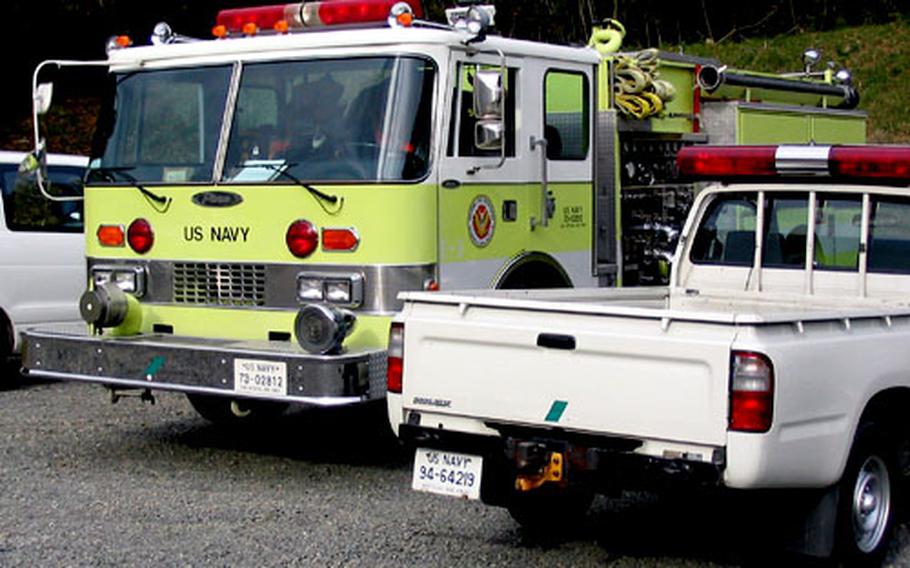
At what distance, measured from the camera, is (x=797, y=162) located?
23.0ft

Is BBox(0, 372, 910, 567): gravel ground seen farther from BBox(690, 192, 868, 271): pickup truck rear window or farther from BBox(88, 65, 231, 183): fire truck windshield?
BBox(88, 65, 231, 183): fire truck windshield

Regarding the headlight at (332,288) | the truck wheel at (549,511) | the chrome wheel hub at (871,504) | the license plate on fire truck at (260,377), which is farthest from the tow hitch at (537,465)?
the headlight at (332,288)

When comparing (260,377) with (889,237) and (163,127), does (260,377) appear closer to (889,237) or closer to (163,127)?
(163,127)

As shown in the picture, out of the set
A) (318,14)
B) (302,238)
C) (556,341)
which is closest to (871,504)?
(556,341)

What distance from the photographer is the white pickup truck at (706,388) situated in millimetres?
5305

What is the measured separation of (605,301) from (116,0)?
57.7ft

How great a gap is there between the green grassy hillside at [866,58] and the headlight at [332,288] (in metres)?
20.0

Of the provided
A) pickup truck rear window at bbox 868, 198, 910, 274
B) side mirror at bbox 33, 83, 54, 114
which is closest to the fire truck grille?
side mirror at bbox 33, 83, 54, 114

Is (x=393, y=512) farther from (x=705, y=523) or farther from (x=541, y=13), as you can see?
(x=541, y=13)

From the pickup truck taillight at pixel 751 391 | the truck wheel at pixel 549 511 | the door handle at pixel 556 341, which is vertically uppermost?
the door handle at pixel 556 341

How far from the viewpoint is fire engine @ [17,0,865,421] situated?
311 inches

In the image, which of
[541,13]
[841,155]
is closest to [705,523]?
[841,155]

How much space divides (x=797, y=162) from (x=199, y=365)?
3422 millimetres

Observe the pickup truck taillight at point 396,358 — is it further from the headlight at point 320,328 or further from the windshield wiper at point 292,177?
the windshield wiper at point 292,177
